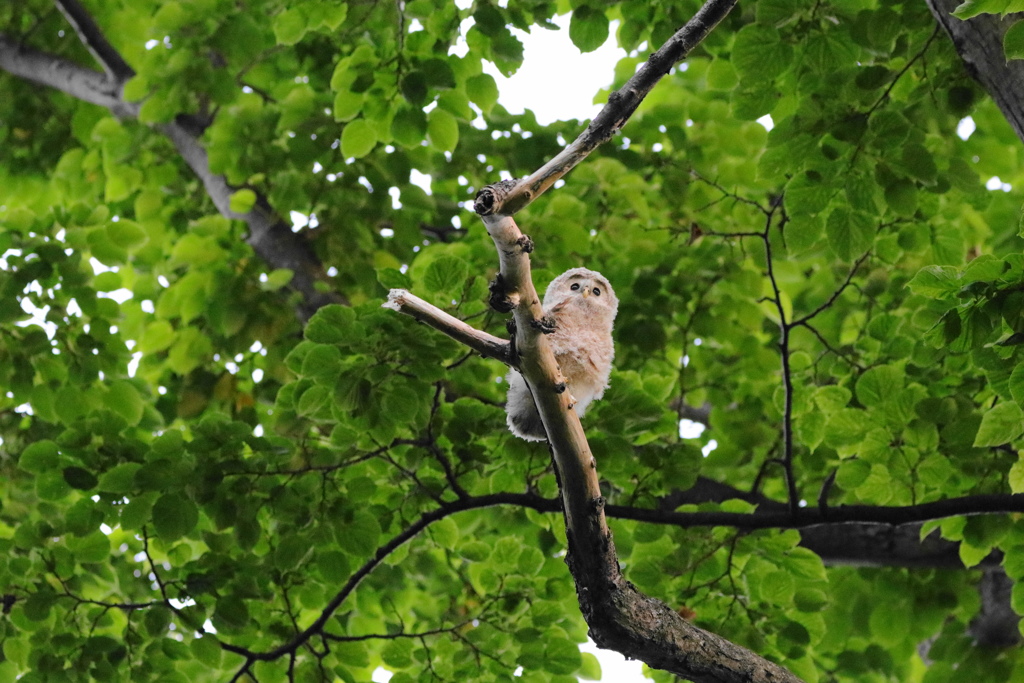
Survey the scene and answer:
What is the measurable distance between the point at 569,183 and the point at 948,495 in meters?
2.28

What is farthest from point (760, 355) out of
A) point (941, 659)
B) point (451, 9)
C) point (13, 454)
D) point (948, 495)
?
point (13, 454)

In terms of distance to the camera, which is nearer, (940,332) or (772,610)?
(940,332)

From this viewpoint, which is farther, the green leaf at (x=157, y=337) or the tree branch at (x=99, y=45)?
the tree branch at (x=99, y=45)

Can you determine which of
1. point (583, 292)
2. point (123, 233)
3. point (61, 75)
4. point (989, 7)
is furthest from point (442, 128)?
point (61, 75)

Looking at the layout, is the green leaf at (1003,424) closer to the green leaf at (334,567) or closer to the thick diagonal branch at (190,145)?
the green leaf at (334,567)

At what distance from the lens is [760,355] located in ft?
15.6

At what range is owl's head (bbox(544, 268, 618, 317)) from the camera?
2461mm

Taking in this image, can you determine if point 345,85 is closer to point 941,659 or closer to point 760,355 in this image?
point 760,355

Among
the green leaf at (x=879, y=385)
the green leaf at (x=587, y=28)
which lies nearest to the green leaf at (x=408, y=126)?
the green leaf at (x=587, y=28)

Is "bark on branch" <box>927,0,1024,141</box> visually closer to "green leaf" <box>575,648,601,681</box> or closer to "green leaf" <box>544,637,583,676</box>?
"green leaf" <box>544,637,583,676</box>

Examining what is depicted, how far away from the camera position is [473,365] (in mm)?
3619

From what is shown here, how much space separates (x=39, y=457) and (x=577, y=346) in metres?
2.12

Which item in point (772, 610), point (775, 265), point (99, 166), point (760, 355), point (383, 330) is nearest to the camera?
point (383, 330)

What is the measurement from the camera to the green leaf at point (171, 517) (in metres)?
3.17
